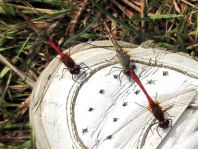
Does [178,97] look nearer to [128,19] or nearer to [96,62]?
[96,62]

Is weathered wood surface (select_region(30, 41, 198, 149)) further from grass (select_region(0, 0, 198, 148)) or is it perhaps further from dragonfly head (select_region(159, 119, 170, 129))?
grass (select_region(0, 0, 198, 148))

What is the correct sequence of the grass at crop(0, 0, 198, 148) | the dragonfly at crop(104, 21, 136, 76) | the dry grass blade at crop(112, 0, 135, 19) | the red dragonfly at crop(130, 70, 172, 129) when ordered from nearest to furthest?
the red dragonfly at crop(130, 70, 172, 129), the dragonfly at crop(104, 21, 136, 76), the grass at crop(0, 0, 198, 148), the dry grass blade at crop(112, 0, 135, 19)

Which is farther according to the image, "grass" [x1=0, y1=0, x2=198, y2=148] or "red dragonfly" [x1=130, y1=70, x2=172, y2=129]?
"grass" [x1=0, y1=0, x2=198, y2=148]

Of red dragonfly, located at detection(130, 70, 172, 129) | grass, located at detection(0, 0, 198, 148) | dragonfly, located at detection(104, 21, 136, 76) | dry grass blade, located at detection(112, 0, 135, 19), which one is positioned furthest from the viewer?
dry grass blade, located at detection(112, 0, 135, 19)

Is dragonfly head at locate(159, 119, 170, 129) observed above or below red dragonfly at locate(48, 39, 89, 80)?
below

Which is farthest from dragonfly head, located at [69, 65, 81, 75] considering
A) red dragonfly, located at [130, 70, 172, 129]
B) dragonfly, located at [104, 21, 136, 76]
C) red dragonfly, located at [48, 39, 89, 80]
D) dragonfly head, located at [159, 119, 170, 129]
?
dragonfly head, located at [159, 119, 170, 129]

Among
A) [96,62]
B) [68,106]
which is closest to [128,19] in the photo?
[96,62]

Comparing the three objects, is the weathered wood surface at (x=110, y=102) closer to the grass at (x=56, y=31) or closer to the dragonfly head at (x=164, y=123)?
the dragonfly head at (x=164, y=123)
